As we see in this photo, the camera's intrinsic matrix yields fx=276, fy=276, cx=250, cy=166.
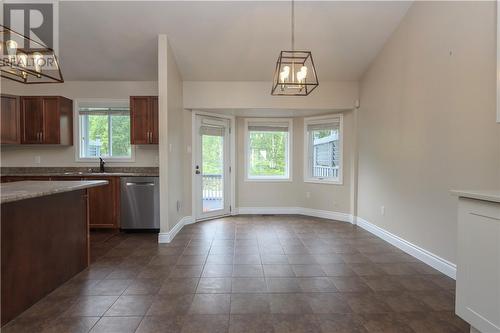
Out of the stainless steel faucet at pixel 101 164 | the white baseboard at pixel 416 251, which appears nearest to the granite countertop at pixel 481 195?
the white baseboard at pixel 416 251

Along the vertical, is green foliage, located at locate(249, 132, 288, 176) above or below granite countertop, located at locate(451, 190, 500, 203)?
above

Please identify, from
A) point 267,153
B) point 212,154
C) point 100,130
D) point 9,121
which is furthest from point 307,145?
point 9,121

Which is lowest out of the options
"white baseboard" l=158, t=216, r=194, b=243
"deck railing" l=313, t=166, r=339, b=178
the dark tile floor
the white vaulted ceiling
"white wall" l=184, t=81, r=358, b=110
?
the dark tile floor

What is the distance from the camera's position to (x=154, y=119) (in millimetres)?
4445

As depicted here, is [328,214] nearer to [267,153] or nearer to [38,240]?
[267,153]

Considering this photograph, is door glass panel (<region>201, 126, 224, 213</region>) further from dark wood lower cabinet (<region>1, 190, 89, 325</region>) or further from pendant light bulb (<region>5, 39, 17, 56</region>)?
pendant light bulb (<region>5, 39, 17, 56</region>)

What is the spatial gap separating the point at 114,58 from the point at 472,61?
452 centimetres

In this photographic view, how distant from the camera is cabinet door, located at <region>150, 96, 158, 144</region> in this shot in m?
4.41

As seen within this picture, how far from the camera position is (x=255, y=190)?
5.69 meters

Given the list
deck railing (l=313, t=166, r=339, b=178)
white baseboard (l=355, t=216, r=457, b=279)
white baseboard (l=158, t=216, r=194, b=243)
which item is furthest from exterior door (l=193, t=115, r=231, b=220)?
white baseboard (l=355, t=216, r=457, b=279)

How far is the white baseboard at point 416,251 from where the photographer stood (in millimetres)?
2675

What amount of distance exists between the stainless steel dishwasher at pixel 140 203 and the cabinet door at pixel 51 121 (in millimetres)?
1491

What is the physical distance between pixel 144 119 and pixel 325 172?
3426 millimetres

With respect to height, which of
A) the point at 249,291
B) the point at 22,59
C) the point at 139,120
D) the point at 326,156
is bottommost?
the point at 249,291
